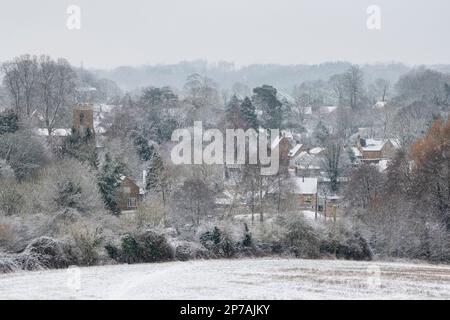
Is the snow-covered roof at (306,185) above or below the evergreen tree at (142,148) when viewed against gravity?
below

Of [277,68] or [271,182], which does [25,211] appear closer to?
[271,182]

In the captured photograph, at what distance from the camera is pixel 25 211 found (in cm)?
2781

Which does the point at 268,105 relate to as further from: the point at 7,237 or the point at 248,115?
the point at 7,237

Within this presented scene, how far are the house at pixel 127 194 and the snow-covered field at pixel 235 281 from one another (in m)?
12.6

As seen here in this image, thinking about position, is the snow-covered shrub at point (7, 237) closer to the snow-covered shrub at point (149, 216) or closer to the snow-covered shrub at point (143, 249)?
the snow-covered shrub at point (143, 249)

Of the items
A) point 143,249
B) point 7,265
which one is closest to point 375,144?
point 143,249

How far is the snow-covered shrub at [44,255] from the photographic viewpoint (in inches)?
847

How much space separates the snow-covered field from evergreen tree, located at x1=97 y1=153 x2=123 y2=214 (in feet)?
32.8

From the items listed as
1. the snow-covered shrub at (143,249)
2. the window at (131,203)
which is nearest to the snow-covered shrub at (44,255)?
the snow-covered shrub at (143,249)

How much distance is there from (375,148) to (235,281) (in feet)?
141

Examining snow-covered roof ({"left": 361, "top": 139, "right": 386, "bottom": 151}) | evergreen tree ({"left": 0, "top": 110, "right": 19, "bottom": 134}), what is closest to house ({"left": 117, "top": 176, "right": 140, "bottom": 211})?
evergreen tree ({"left": 0, "top": 110, "right": 19, "bottom": 134})
